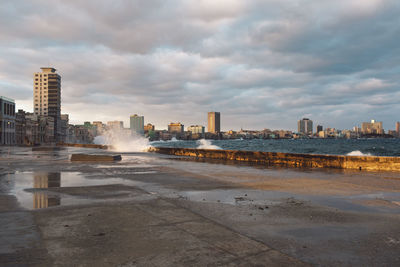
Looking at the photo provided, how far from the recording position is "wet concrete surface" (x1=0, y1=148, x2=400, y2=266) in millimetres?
3643

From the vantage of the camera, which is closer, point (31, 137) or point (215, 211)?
point (215, 211)

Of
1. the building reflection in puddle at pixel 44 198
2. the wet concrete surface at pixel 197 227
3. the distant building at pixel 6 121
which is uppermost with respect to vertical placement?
the distant building at pixel 6 121

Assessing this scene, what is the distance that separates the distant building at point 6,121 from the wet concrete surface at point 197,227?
10303 centimetres

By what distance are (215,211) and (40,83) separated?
214 meters

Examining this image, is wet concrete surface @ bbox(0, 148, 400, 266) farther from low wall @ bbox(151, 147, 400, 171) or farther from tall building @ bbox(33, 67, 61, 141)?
tall building @ bbox(33, 67, 61, 141)

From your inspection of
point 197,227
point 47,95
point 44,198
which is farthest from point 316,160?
point 47,95

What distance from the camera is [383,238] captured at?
4445mm

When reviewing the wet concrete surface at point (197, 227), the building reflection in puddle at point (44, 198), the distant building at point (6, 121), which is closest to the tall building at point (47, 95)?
the distant building at point (6, 121)

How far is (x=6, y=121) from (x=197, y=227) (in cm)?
11238

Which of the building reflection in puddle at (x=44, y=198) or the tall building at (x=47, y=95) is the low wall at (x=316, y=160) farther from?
the tall building at (x=47, y=95)

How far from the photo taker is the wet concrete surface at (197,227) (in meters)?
3.64

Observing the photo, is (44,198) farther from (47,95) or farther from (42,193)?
(47,95)

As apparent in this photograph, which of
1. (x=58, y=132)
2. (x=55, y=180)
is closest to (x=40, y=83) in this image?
(x=58, y=132)

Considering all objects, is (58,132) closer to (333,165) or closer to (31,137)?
(31,137)
